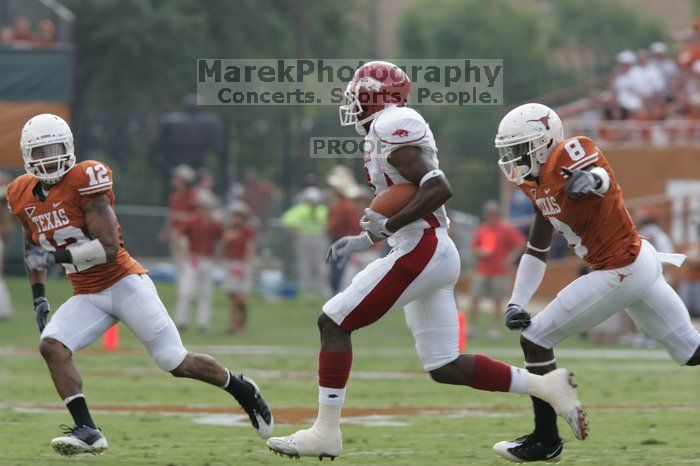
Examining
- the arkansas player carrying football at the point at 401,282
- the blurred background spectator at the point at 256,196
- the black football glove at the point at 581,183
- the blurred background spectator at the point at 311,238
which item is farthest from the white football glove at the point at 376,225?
the blurred background spectator at the point at 256,196

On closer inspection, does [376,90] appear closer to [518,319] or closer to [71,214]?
[518,319]

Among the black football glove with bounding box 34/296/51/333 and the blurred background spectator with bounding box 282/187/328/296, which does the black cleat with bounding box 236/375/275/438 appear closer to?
the black football glove with bounding box 34/296/51/333

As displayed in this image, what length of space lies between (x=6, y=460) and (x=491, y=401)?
4537mm

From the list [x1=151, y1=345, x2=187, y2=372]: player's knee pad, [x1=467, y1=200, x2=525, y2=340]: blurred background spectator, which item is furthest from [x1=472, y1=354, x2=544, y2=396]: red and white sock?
[x1=467, y1=200, x2=525, y2=340]: blurred background spectator

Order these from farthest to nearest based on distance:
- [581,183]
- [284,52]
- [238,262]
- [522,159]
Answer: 1. [284,52]
2. [238,262]
3. [522,159]
4. [581,183]

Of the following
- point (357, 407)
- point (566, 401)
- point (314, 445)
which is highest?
point (566, 401)

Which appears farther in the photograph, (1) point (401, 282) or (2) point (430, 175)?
(1) point (401, 282)

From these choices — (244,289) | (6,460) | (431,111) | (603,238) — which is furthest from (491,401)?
(431,111)

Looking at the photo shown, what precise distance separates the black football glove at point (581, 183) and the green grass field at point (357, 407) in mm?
1431

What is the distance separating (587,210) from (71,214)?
2.64 metres

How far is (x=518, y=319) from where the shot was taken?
6824 millimetres

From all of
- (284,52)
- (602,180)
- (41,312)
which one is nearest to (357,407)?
(41,312)

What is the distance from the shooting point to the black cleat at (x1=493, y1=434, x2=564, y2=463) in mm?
6863
